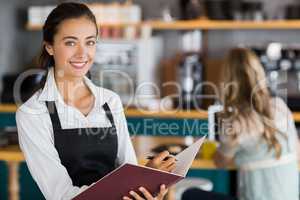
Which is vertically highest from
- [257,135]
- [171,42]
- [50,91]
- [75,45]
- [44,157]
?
[75,45]

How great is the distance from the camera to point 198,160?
292 centimetres

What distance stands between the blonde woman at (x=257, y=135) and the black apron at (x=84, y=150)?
0.92 m

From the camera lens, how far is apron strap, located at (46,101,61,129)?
1.47 meters

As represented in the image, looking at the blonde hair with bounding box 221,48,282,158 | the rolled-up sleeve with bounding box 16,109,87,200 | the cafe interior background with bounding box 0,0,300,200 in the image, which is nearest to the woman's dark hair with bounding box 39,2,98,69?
the rolled-up sleeve with bounding box 16,109,87,200

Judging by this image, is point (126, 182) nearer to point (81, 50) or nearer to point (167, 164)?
point (167, 164)

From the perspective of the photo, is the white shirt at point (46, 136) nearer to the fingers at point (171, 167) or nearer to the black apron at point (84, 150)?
the black apron at point (84, 150)

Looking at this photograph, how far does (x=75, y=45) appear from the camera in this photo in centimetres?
143

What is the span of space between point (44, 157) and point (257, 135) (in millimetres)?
1172

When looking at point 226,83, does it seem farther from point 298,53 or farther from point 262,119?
point 298,53

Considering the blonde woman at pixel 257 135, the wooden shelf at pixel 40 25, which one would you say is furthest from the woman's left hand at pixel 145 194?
the wooden shelf at pixel 40 25

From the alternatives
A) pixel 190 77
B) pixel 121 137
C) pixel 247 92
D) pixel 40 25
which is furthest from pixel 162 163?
pixel 40 25

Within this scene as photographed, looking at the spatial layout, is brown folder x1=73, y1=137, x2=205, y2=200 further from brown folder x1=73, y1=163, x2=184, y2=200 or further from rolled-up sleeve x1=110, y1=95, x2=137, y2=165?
rolled-up sleeve x1=110, y1=95, x2=137, y2=165

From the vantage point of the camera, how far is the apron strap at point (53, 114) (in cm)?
147

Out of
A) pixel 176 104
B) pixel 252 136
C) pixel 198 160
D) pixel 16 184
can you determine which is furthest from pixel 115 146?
pixel 176 104
